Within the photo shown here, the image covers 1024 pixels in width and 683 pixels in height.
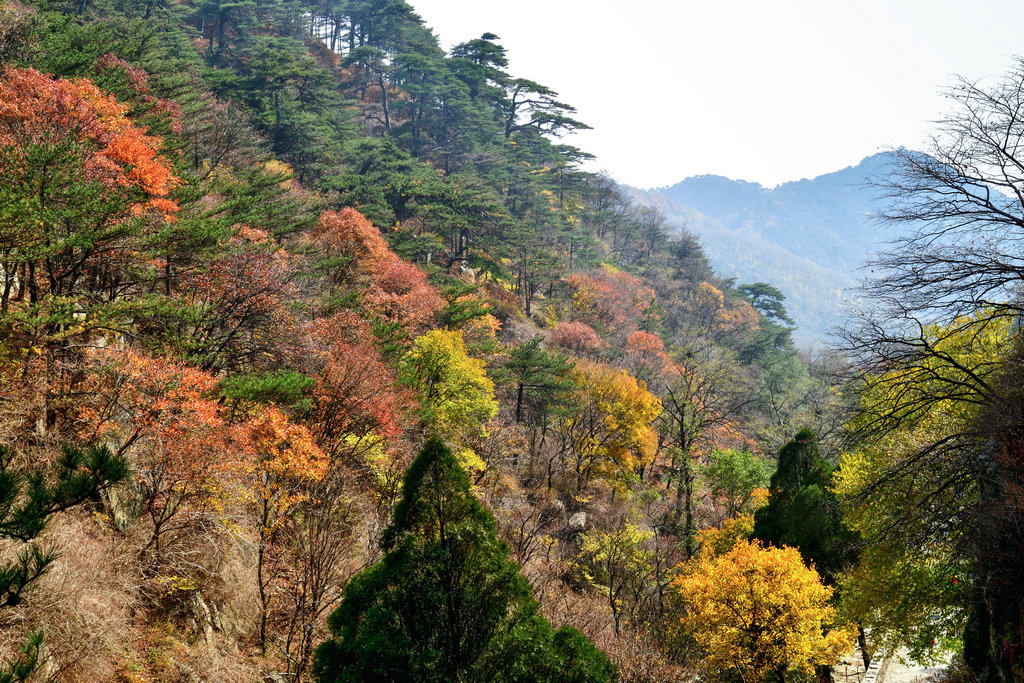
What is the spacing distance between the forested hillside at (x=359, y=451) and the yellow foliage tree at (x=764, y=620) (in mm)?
82

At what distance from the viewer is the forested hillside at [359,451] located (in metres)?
7.48

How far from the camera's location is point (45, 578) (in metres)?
7.84

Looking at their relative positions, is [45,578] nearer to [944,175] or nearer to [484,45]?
[944,175]

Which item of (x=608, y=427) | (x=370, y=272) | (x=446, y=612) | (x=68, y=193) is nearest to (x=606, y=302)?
(x=608, y=427)

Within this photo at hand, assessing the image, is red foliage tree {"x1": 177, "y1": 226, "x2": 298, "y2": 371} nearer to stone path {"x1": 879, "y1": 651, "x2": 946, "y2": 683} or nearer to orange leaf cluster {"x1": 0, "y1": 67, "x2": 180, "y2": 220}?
orange leaf cluster {"x1": 0, "y1": 67, "x2": 180, "y2": 220}

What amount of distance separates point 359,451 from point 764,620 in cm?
1238

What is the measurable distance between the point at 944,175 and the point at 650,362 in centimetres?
3312

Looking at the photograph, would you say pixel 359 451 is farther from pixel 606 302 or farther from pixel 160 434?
pixel 606 302

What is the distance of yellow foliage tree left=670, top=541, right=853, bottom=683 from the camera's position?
13.3 meters

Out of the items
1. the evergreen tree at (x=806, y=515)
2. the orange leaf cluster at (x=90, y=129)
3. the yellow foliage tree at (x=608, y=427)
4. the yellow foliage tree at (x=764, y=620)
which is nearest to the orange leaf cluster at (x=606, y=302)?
the yellow foliage tree at (x=608, y=427)

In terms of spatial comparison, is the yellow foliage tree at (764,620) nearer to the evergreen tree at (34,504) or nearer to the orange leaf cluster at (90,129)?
the evergreen tree at (34,504)

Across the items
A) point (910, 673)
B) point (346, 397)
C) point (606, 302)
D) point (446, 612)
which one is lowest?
point (910, 673)

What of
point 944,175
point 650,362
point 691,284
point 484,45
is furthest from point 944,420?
point 691,284

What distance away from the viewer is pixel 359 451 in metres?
16.1
